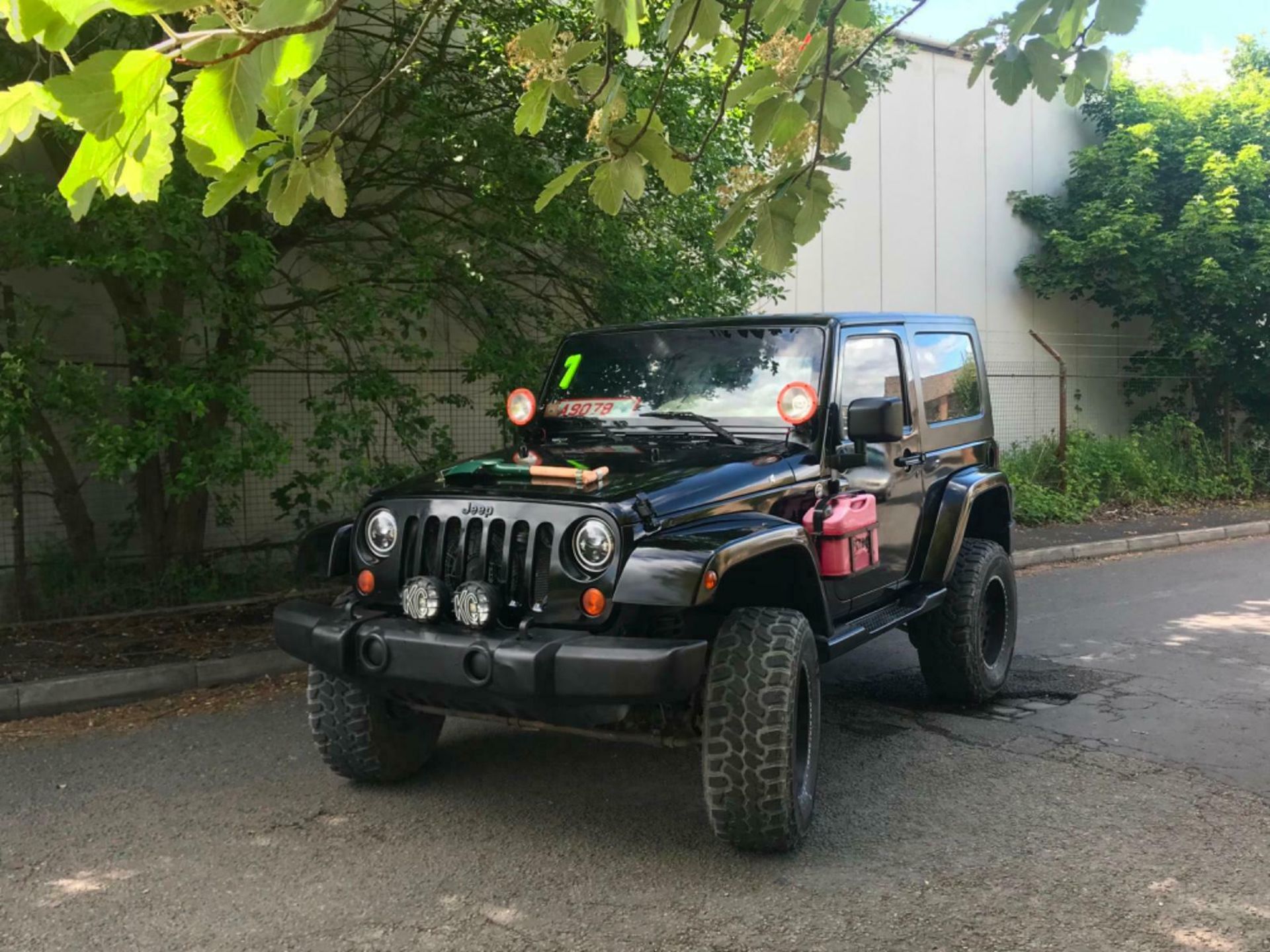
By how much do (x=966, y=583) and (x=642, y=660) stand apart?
2.76 metres

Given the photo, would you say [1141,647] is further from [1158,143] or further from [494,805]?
Answer: [1158,143]

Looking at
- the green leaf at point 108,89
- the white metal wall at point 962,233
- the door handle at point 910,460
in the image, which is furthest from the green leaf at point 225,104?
the white metal wall at point 962,233

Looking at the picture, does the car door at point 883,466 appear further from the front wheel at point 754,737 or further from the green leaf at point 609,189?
the green leaf at point 609,189

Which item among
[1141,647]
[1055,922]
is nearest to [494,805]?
[1055,922]

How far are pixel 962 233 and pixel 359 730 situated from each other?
14.1 metres

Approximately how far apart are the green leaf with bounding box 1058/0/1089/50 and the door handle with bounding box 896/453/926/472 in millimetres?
2120

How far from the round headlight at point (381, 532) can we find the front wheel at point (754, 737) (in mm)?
1352

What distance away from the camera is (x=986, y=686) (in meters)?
5.85

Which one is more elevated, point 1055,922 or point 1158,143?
point 1158,143

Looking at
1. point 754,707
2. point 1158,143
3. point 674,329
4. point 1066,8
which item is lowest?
point 754,707

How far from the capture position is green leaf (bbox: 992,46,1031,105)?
3738 millimetres

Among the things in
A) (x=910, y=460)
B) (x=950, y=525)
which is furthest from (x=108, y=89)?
(x=950, y=525)

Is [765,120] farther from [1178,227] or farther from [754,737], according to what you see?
[1178,227]

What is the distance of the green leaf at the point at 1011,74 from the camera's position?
12.3 ft
